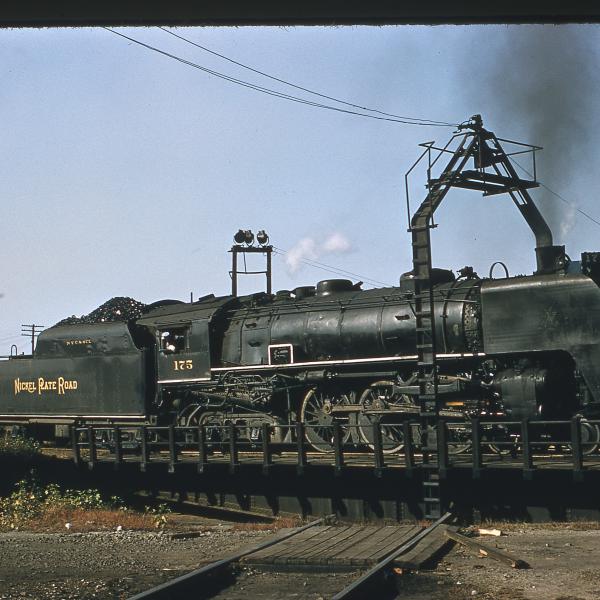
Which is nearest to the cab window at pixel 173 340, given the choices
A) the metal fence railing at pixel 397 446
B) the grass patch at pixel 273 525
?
the metal fence railing at pixel 397 446

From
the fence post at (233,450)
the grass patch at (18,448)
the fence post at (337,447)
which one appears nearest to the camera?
the fence post at (337,447)

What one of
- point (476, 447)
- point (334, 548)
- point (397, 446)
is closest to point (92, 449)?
point (397, 446)

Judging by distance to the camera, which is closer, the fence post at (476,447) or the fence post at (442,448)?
the fence post at (476,447)

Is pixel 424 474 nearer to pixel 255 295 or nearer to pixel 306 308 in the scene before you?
pixel 306 308

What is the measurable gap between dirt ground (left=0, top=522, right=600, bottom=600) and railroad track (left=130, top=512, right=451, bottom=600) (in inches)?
8.8

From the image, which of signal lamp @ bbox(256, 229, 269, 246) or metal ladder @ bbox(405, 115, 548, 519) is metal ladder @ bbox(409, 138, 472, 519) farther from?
signal lamp @ bbox(256, 229, 269, 246)

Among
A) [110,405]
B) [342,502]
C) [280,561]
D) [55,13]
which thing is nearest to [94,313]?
[110,405]

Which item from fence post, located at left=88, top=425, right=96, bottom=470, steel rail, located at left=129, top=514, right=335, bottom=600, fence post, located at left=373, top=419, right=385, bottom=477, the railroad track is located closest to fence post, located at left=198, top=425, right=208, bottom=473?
fence post, located at left=88, top=425, right=96, bottom=470

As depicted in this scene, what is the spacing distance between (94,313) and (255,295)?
34.0 metres

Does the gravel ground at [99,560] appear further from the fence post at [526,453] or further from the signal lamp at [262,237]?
the signal lamp at [262,237]

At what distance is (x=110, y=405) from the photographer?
20547 mm

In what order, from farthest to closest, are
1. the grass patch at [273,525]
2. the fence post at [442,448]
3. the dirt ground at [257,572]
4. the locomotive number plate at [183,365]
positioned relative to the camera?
the locomotive number plate at [183,365] → the grass patch at [273,525] → the fence post at [442,448] → the dirt ground at [257,572]

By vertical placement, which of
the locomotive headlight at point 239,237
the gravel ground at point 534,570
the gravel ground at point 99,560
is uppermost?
the locomotive headlight at point 239,237

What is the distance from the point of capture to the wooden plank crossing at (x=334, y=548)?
9508mm
